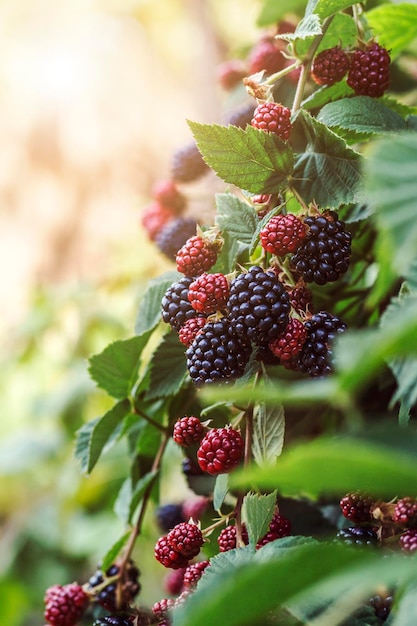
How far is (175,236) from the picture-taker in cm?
75

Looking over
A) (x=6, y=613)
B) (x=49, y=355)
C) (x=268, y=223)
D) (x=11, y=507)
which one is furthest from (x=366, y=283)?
(x=11, y=507)

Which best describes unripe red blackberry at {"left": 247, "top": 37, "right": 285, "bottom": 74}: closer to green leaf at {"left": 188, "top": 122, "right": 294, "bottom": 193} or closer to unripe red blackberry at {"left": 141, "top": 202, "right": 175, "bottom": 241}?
unripe red blackberry at {"left": 141, "top": 202, "right": 175, "bottom": 241}

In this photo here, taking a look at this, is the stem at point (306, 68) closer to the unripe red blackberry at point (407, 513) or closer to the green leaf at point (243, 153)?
the green leaf at point (243, 153)

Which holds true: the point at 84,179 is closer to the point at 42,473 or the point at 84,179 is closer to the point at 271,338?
the point at 42,473

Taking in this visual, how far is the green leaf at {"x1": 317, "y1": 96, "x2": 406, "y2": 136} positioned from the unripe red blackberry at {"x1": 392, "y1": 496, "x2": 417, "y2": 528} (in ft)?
0.89

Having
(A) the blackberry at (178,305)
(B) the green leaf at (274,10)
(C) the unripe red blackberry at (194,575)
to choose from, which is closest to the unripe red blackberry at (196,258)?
(A) the blackberry at (178,305)

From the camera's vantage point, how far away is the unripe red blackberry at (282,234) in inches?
18.5

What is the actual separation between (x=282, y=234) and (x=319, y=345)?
3.2 inches

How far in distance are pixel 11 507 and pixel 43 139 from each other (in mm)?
2656

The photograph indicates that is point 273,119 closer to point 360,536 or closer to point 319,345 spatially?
point 319,345

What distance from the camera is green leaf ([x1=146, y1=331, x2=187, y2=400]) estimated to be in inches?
23.7

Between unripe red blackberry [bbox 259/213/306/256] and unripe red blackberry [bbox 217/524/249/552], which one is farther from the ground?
unripe red blackberry [bbox 259/213/306/256]

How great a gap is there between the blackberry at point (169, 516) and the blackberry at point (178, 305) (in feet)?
1.05

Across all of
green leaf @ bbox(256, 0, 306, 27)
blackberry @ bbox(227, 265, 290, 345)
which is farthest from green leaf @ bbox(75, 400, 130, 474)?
green leaf @ bbox(256, 0, 306, 27)
